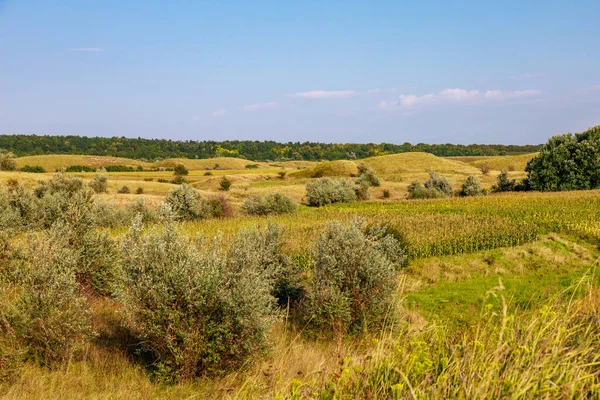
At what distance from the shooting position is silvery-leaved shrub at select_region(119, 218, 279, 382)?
6.86 m

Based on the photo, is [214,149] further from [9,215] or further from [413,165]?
[9,215]

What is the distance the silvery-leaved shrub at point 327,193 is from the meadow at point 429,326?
22.3 feet

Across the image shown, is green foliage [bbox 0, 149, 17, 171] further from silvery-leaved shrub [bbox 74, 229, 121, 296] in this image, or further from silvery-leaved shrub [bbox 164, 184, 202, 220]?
silvery-leaved shrub [bbox 74, 229, 121, 296]

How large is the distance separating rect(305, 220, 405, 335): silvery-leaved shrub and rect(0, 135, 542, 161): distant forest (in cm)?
15393

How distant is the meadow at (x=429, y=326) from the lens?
313 centimetres

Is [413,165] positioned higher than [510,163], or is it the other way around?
[510,163]

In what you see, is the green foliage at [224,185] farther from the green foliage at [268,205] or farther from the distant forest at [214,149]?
the distant forest at [214,149]

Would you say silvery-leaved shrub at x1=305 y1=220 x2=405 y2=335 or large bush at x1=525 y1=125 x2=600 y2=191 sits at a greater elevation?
large bush at x1=525 y1=125 x2=600 y2=191

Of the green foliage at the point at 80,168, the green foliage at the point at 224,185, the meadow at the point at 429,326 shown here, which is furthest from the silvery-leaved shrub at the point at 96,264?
the green foliage at the point at 80,168

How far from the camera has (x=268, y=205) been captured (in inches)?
1403

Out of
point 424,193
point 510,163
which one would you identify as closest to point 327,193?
point 424,193

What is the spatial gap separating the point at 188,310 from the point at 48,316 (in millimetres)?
2458

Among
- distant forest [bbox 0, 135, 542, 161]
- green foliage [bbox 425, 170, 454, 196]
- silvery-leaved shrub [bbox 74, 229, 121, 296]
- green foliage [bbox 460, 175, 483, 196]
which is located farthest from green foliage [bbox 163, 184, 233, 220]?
distant forest [bbox 0, 135, 542, 161]

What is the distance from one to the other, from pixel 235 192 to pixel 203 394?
49.4 metres
